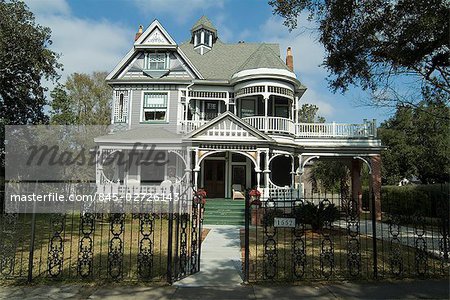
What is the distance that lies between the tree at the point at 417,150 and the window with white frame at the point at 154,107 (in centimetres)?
2320

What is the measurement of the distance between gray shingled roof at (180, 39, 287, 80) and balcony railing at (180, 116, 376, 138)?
11.2 ft

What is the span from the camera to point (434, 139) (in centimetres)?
3447

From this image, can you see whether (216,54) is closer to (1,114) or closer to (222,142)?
(222,142)

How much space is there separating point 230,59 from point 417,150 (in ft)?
76.2

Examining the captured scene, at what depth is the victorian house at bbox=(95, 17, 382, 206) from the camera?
2005cm

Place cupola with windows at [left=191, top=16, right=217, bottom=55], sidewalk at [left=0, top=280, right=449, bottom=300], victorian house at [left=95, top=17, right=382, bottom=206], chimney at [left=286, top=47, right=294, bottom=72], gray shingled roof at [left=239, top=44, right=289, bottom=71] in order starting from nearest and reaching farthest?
sidewalk at [left=0, top=280, right=449, bottom=300] < victorian house at [left=95, top=17, right=382, bottom=206] < gray shingled roof at [left=239, top=44, right=289, bottom=71] < chimney at [left=286, top=47, right=294, bottom=72] < cupola with windows at [left=191, top=16, right=217, bottom=55]

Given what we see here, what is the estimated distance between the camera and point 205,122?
796 inches

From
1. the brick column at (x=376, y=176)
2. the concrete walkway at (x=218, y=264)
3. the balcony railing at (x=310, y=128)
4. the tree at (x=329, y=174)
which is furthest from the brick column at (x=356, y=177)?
the concrete walkway at (x=218, y=264)

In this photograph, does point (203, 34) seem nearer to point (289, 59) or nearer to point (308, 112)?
point (289, 59)

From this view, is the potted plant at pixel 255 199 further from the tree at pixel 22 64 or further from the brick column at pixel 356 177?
the tree at pixel 22 64

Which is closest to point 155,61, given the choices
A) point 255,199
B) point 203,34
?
point 203,34

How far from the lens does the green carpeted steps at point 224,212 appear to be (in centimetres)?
1695

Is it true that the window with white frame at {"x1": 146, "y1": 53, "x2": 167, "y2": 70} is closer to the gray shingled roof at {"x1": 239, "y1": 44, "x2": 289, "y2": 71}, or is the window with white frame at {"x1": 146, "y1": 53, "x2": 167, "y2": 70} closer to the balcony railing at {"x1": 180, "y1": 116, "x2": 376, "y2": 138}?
the balcony railing at {"x1": 180, "y1": 116, "x2": 376, "y2": 138}

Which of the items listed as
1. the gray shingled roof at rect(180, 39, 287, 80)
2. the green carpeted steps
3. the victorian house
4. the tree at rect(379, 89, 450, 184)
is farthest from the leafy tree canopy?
the tree at rect(379, 89, 450, 184)
